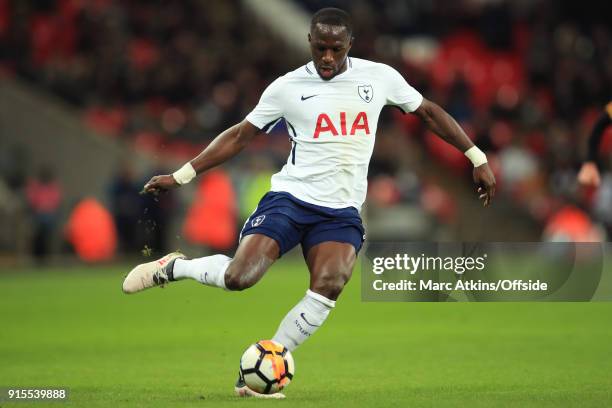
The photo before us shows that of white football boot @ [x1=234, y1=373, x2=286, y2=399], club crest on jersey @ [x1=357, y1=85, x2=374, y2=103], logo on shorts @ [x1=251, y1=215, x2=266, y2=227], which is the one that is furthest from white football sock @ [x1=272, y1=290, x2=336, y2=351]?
club crest on jersey @ [x1=357, y1=85, x2=374, y2=103]

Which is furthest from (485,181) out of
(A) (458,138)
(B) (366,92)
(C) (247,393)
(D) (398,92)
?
(C) (247,393)

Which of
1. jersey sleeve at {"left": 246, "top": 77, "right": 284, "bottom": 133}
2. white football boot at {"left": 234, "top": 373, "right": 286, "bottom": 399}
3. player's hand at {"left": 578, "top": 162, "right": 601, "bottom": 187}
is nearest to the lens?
white football boot at {"left": 234, "top": 373, "right": 286, "bottom": 399}

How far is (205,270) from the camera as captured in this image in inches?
324

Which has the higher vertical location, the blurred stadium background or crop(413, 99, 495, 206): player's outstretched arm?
the blurred stadium background

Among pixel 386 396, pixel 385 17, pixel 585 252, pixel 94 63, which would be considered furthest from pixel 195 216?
pixel 386 396

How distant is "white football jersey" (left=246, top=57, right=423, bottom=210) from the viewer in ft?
27.3

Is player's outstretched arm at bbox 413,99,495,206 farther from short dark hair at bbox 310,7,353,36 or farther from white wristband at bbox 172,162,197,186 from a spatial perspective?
white wristband at bbox 172,162,197,186

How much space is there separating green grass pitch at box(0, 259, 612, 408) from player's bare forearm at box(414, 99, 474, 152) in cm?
168

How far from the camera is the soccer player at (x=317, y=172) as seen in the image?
807 cm

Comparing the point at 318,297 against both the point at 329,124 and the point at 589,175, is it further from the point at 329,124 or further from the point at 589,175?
the point at 589,175

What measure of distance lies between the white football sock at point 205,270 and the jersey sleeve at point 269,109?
3.14 ft

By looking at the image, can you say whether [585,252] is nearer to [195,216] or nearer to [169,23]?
[195,216]

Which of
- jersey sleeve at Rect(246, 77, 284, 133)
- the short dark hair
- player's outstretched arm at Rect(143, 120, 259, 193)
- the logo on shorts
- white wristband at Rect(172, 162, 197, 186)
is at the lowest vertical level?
the logo on shorts

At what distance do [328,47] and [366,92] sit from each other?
424 millimetres
